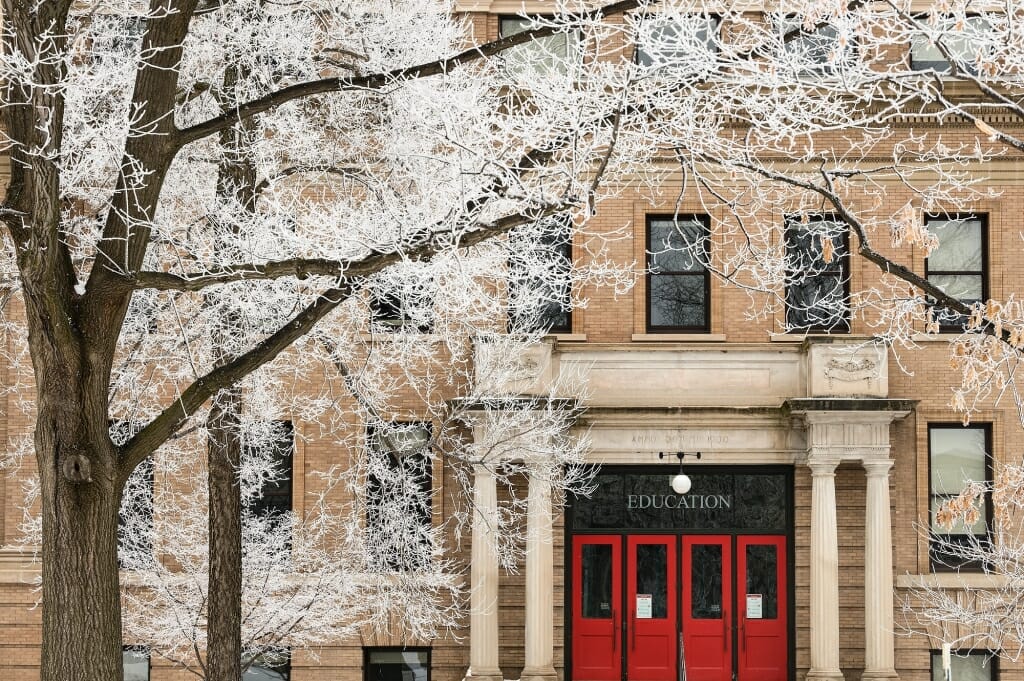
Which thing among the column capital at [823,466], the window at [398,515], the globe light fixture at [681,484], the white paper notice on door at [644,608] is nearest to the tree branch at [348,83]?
the window at [398,515]

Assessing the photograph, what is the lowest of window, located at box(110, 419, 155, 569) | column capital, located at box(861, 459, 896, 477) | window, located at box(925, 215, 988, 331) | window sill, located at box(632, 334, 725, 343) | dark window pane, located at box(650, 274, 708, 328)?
window, located at box(110, 419, 155, 569)

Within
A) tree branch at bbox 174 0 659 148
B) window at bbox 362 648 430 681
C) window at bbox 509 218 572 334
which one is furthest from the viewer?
window at bbox 362 648 430 681

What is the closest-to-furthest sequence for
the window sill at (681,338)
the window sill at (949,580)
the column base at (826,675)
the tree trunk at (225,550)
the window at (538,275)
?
the window at (538,275) < the tree trunk at (225,550) < the column base at (826,675) < the window sill at (949,580) < the window sill at (681,338)

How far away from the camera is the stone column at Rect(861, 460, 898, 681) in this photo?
22938mm

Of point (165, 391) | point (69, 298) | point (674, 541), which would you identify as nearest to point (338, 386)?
point (165, 391)

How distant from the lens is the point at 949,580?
Answer: 23766 mm

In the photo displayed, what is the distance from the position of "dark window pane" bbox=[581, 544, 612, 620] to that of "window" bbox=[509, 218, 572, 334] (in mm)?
3960

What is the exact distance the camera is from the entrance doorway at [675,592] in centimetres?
2430

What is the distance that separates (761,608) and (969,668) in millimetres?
3676

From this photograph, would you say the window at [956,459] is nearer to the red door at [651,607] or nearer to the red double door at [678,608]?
the red double door at [678,608]

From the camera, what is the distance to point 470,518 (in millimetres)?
23578

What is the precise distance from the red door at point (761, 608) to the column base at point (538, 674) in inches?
139

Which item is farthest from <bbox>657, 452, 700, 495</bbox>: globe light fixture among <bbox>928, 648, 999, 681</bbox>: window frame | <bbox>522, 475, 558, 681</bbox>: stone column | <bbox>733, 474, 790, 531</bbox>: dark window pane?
<bbox>928, 648, 999, 681</bbox>: window frame

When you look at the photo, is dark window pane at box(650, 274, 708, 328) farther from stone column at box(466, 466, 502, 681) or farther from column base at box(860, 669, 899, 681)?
column base at box(860, 669, 899, 681)
